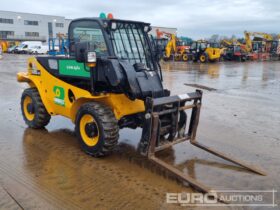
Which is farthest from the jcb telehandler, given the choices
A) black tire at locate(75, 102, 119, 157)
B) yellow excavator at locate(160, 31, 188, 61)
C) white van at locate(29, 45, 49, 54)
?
white van at locate(29, 45, 49, 54)

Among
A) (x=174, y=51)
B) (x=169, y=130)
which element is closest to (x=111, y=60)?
(x=169, y=130)

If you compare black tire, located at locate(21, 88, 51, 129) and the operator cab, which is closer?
the operator cab

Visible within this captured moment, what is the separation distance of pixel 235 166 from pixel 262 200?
0.93m

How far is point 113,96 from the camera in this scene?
456 cm

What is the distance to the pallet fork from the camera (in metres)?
3.96

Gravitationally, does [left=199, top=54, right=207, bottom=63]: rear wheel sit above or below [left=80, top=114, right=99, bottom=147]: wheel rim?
above

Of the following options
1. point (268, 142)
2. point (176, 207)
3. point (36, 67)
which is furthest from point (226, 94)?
point (176, 207)

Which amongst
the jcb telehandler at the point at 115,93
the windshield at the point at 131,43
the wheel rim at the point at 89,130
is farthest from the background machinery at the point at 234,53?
the wheel rim at the point at 89,130

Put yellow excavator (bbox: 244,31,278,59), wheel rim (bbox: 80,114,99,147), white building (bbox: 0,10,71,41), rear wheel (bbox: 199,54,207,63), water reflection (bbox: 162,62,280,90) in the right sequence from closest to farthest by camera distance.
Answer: wheel rim (bbox: 80,114,99,147)
water reflection (bbox: 162,62,280,90)
rear wheel (bbox: 199,54,207,63)
yellow excavator (bbox: 244,31,278,59)
white building (bbox: 0,10,71,41)

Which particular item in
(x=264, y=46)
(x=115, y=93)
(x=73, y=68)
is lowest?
(x=115, y=93)

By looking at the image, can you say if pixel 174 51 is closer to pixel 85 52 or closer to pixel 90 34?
pixel 90 34

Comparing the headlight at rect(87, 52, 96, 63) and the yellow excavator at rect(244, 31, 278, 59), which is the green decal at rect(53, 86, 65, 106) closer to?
the headlight at rect(87, 52, 96, 63)

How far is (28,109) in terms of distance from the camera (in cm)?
602

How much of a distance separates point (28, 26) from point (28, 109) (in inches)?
2984
